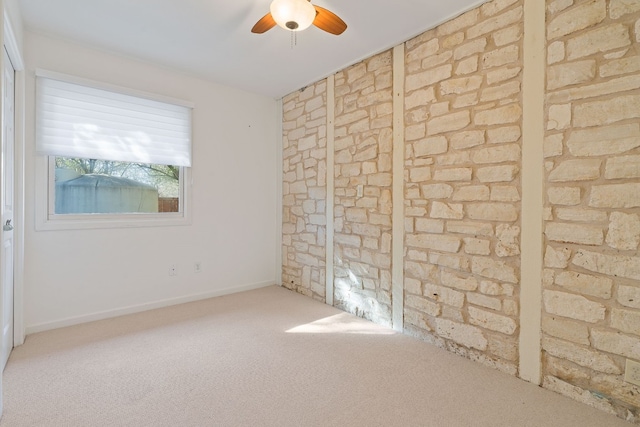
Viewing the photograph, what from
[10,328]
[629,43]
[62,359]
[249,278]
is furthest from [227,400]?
[629,43]

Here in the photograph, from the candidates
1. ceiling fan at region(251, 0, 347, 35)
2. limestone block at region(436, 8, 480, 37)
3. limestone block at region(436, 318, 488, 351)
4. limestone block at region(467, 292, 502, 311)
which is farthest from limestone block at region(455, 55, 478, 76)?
limestone block at region(436, 318, 488, 351)

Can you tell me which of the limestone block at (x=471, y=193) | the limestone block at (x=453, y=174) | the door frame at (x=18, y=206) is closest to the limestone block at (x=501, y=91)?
the limestone block at (x=453, y=174)

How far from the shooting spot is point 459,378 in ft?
6.58

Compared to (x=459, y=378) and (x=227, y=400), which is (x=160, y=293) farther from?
(x=459, y=378)

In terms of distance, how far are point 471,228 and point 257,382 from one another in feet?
5.81

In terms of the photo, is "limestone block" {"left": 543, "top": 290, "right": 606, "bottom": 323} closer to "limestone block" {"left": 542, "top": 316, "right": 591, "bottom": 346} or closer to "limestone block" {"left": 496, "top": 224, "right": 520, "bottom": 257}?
"limestone block" {"left": 542, "top": 316, "right": 591, "bottom": 346}

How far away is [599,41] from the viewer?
1.69 metres

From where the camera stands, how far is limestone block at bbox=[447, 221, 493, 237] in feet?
7.02

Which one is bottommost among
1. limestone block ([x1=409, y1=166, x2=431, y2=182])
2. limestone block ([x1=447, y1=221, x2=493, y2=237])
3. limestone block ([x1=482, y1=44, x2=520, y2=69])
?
limestone block ([x1=447, y1=221, x2=493, y2=237])

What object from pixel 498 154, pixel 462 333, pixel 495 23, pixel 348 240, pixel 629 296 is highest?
pixel 495 23

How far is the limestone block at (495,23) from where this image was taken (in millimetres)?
1990

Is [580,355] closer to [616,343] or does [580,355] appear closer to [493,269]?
[616,343]

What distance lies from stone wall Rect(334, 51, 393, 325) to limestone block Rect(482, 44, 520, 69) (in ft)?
2.69

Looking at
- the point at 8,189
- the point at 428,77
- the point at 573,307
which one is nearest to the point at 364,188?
the point at 428,77
